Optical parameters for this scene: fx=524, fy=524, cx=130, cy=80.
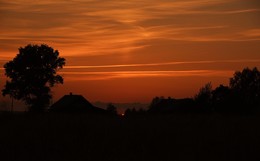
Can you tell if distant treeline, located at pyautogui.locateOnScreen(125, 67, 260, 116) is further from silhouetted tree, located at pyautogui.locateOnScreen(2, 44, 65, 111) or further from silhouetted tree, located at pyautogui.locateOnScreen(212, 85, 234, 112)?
silhouetted tree, located at pyautogui.locateOnScreen(2, 44, 65, 111)

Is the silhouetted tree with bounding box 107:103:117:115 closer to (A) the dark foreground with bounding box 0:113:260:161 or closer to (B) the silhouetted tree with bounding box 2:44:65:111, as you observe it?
(B) the silhouetted tree with bounding box 2:44:65:111

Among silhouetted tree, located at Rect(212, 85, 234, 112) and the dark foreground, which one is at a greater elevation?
silhouetted tree, located at Rect(212, 85, 234, 112)

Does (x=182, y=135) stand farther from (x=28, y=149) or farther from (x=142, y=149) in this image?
(x=28, y=149)

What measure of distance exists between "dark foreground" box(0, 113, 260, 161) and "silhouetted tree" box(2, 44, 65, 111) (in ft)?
124

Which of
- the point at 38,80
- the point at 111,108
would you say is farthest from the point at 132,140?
the point at 111,108

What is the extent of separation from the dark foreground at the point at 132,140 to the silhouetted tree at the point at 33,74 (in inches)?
1488

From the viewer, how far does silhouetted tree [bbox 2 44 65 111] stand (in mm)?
57969

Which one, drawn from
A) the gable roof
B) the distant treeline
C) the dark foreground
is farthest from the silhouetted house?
the dark foreground

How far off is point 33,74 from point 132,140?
144ft

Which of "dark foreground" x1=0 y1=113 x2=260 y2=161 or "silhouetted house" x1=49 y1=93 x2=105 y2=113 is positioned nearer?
"dark foreground" x1=0 y1=113 x2=260 y2=161

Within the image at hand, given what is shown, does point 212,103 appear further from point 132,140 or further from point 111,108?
point 132,140

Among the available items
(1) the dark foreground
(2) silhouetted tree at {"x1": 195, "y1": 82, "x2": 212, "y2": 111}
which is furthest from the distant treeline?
(1) the dark foreground

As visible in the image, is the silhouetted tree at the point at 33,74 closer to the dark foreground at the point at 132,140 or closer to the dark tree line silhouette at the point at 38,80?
the dark tree line silhouette at the point at 38,80

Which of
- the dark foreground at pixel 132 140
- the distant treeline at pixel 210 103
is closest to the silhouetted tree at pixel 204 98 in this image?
the distant treeline at pixel 210 103
